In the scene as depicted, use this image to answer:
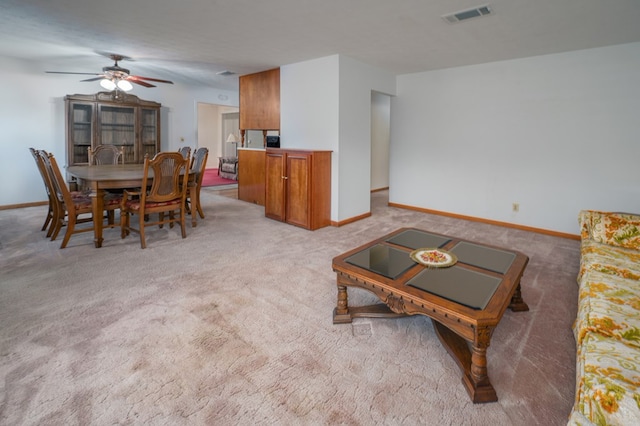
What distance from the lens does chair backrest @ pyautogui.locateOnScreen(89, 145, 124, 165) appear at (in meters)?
5.07

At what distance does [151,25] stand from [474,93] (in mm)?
4294

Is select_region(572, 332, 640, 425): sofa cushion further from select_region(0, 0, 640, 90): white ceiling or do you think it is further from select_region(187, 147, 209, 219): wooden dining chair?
select_region(187, 147, 209, 219): wooden dining chair

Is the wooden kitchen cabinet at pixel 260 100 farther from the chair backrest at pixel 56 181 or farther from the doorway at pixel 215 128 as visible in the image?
the doorway at pixel 215 128

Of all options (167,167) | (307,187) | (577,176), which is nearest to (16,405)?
(167,167)

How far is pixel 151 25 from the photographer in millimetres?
3455

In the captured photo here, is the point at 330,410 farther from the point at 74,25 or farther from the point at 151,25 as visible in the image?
the point at 74,25

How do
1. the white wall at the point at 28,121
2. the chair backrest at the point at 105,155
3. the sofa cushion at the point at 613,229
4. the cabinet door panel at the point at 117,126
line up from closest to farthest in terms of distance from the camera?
the sofa cushion at the point at 613,229
the chair backrest at the point at 105,155
the white wall at the point at 28,121
the cabinet door panel at the point at 117,126

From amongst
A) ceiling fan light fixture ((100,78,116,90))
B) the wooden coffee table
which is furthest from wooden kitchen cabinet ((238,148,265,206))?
the wooden coffee table

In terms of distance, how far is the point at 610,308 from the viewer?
1653 mm

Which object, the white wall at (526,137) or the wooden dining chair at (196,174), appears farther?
the wooden dining chair at (196,174)

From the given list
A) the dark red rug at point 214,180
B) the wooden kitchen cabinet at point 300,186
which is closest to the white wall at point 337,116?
the wooden kitchen cabinet at point 300,186

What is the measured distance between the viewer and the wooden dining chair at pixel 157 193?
3.58m

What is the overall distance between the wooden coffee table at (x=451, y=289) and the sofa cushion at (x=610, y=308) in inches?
12.9

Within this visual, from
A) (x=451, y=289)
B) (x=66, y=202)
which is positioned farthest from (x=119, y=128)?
(x=451, y=289)
